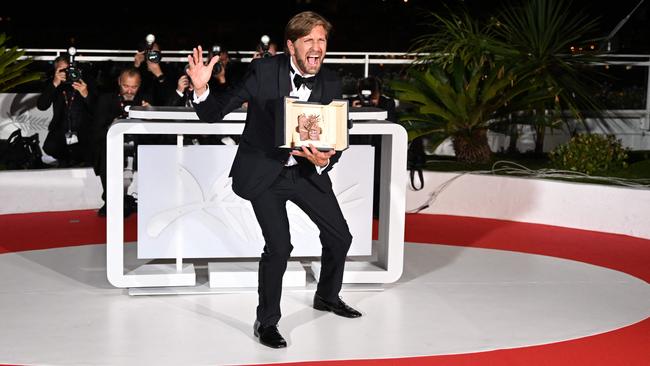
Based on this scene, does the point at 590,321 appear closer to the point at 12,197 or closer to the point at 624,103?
the point at 12,197

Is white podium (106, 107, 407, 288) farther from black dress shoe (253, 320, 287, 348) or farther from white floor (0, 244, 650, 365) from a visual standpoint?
black dress shoe (253, 320, 287, 348)

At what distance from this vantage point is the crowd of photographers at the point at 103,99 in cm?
940

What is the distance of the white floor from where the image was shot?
5.47 meters

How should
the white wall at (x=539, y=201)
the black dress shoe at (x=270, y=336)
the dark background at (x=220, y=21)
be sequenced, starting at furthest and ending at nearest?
the dark background at (x=220, y=21) < the white wall at (x=539, y=201) < the black dress shoe at (x=270, y=336)

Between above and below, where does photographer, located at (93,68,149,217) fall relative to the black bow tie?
below

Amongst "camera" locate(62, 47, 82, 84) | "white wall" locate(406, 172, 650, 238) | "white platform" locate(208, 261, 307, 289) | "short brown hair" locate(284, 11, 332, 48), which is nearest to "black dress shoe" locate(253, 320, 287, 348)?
"white platform" locate(208, 261, 307, 289)

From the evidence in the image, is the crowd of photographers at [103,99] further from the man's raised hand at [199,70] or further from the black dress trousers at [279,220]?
the man's raised hand at [199,70]

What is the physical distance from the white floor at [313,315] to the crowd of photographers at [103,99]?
1924 mm

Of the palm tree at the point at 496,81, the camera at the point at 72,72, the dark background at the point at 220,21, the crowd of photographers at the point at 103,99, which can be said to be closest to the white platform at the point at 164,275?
the crowd of photographers at the point at 103,99

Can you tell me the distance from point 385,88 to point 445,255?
428 centimetres

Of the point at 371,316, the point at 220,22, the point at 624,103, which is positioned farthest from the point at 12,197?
the point at 220,22

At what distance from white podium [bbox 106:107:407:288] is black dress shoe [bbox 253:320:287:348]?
4.06 ft

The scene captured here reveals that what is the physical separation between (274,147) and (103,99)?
4.37 meters

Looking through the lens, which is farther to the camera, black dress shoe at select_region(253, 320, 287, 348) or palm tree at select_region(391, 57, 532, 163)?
palm tree at select_region(391, 57, 532, 163)
